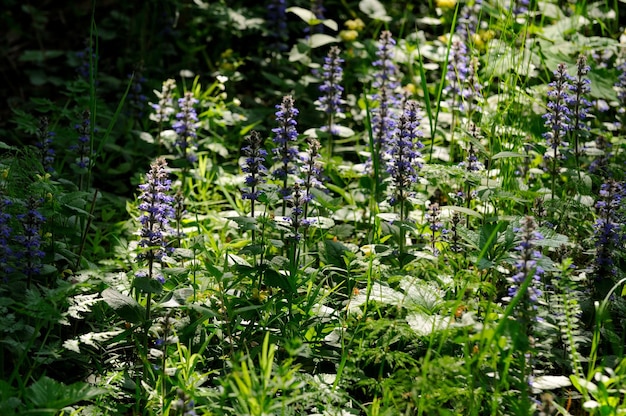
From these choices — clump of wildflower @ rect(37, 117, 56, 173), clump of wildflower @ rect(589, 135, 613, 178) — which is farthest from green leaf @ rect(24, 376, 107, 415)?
clump of wildflower @ rect(589, 135, 613, 178)

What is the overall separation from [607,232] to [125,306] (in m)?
1.93

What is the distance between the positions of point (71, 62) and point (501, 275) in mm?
3515

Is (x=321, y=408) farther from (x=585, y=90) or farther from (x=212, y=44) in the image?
(x=212, y=44)

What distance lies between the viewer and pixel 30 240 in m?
2.82

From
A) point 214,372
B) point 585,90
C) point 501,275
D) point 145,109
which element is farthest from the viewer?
point 145,109

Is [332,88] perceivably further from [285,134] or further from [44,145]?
[44,145]

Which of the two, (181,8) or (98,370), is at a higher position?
(181,8)

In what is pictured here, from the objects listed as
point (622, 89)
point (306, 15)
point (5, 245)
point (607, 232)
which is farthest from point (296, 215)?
point (306, 15)

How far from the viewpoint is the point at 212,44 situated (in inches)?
241

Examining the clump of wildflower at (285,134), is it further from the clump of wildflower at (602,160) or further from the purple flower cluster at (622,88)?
the purple flower cluster at (622,88)

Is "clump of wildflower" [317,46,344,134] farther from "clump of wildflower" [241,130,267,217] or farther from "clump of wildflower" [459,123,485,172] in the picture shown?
"clump of wildflower" [241,130,267,217]

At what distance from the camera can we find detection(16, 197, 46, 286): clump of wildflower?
279 cm

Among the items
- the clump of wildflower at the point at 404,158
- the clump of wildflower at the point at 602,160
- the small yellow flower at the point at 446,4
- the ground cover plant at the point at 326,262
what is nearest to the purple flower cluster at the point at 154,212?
the ground cover plant at the point at 326,262

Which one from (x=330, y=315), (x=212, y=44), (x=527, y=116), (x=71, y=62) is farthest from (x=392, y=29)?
(x=330, y=315)
